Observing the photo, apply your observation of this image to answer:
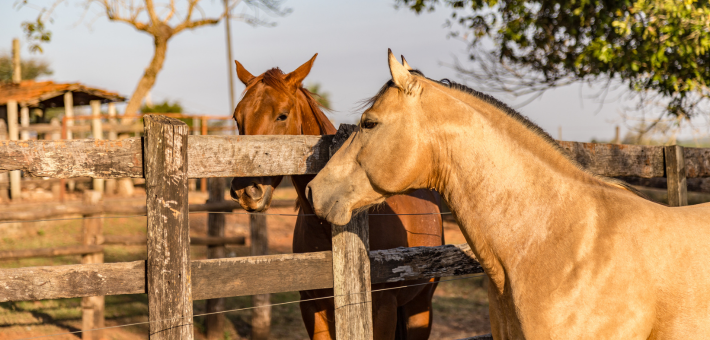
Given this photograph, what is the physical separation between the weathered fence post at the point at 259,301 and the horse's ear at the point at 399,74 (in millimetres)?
4146

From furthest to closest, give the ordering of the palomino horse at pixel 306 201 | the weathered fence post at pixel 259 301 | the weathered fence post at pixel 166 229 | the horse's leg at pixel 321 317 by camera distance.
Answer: the weathered fence post at pixel 259 301 → the horse's leg at pixel 321 317 → the palomino horse at pixel 306 201 → the weathered fence post at pixel 166 229

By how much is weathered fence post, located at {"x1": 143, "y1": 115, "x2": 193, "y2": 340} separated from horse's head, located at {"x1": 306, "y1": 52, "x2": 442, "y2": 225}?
605 mm

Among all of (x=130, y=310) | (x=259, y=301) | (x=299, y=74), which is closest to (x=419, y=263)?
(x=299, y=74)

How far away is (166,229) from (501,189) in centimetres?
152

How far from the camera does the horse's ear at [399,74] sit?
2.15 metres

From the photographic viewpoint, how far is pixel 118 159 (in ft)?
6.98

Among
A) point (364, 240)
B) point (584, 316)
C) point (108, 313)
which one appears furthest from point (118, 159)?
point (108, 313)

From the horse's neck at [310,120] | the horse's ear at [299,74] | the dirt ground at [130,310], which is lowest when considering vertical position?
the dirt ground at [130,310]

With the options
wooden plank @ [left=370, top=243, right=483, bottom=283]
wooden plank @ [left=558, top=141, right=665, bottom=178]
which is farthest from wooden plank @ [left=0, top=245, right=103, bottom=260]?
wooden plank @ [left=558, top=141, right=665, bottom=178]

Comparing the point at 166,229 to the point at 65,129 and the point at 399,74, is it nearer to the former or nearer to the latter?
the point at 399,74

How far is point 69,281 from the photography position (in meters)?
2.11

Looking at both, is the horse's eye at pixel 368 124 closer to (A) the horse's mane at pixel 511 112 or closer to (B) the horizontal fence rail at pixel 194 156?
(A) the horse's mane at pixel 511 112

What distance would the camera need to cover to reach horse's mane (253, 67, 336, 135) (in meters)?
3.31

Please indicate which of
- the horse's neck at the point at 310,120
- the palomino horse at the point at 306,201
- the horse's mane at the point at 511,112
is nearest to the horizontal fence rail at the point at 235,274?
the palomino horse at the point at 306,201
